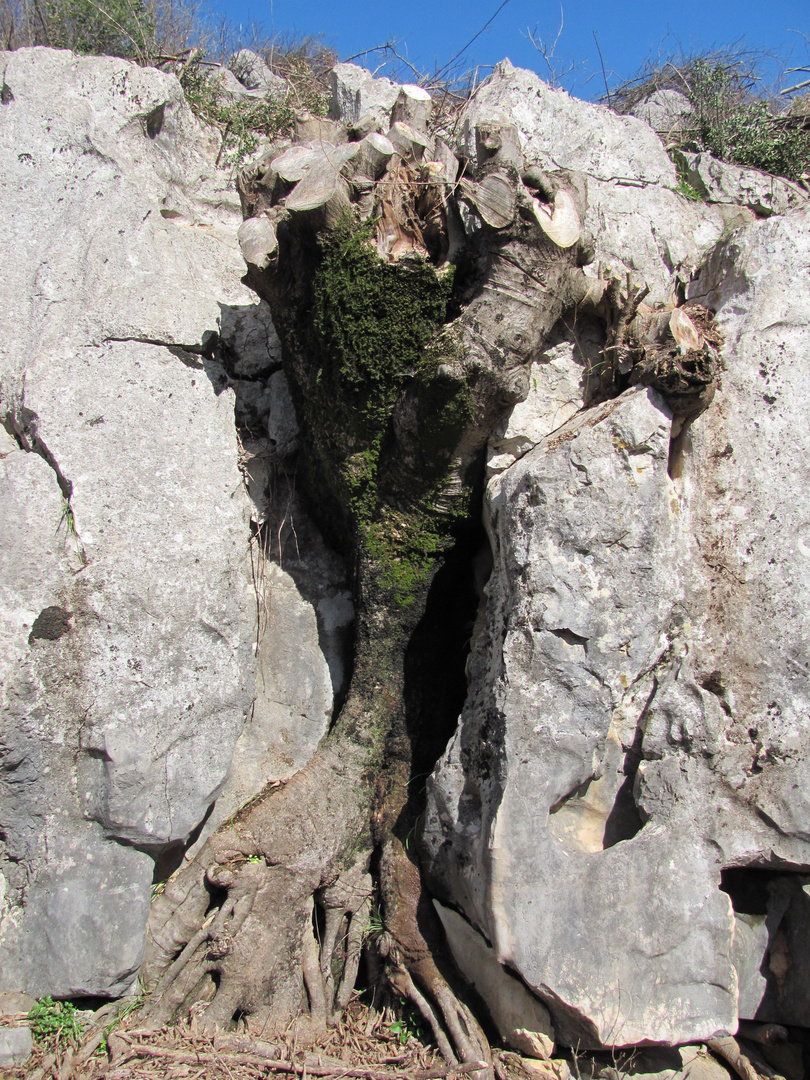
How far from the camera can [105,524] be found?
3.21 m

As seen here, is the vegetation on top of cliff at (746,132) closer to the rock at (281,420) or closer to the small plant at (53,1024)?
the rock at (281,420)

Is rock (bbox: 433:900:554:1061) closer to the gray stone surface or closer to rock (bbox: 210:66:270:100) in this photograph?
the gray stone surface

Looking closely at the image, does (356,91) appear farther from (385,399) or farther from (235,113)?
(385,399)

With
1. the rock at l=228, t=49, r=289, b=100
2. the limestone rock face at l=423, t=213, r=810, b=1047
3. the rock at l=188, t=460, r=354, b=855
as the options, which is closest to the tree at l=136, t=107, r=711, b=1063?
the rock at l=188, t=460, r=354, b=855

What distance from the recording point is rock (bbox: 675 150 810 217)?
442 cm

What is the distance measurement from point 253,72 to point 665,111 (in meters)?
3.59

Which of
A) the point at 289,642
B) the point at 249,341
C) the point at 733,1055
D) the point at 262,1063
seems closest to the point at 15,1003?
the point at 262,1063

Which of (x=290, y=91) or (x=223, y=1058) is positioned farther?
(x=290, y=91)

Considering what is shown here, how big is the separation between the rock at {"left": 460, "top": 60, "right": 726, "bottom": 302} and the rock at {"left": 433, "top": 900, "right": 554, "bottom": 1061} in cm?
356

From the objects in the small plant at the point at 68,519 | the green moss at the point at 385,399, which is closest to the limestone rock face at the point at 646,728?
the green moss at the point at 385,399

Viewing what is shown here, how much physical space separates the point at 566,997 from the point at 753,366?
2750mm

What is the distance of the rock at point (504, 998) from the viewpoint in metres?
2.68

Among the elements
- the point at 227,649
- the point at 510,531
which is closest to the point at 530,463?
the point at 510,531

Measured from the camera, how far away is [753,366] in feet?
10.5
